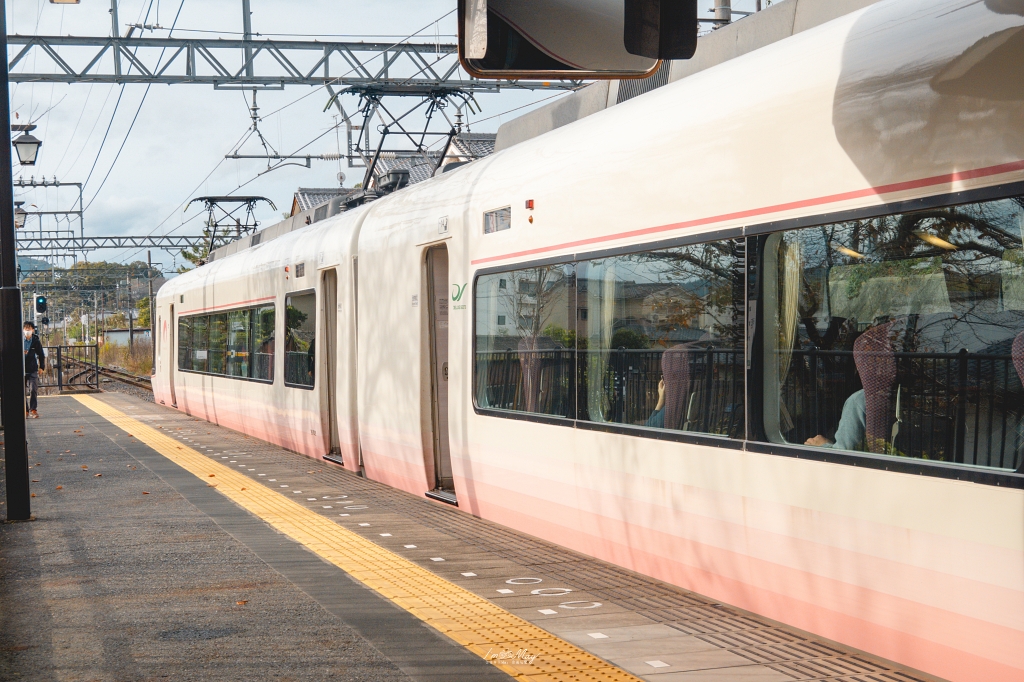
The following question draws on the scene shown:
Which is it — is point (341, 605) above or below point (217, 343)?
below

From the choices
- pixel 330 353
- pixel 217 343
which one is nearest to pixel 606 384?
pixel 330 353

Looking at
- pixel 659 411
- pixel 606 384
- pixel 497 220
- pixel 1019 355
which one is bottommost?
pixel 659 411

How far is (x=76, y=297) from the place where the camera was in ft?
322

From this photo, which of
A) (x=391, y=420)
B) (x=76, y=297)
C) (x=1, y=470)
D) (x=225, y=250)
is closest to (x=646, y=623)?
(x=391, y=420)

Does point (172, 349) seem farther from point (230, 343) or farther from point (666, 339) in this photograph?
point (666, 339)

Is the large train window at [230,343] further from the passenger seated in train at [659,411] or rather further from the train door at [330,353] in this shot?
the passenger seated in train at [659,411]

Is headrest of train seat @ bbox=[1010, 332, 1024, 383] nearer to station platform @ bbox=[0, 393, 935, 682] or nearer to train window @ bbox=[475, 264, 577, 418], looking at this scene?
station platform @ bbox=[0, 393, 935, 682]

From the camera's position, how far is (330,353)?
12602mm

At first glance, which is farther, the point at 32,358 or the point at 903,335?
the point at 32,358

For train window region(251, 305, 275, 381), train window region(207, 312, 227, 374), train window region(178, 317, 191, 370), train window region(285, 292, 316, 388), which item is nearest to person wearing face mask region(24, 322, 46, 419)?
train window region(178, 317, 191, 370)

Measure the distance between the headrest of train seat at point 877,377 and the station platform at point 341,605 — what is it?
0.97 metres

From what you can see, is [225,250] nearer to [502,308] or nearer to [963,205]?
[502,308]

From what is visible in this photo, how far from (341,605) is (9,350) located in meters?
4.61

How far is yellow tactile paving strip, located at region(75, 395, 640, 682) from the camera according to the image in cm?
491
